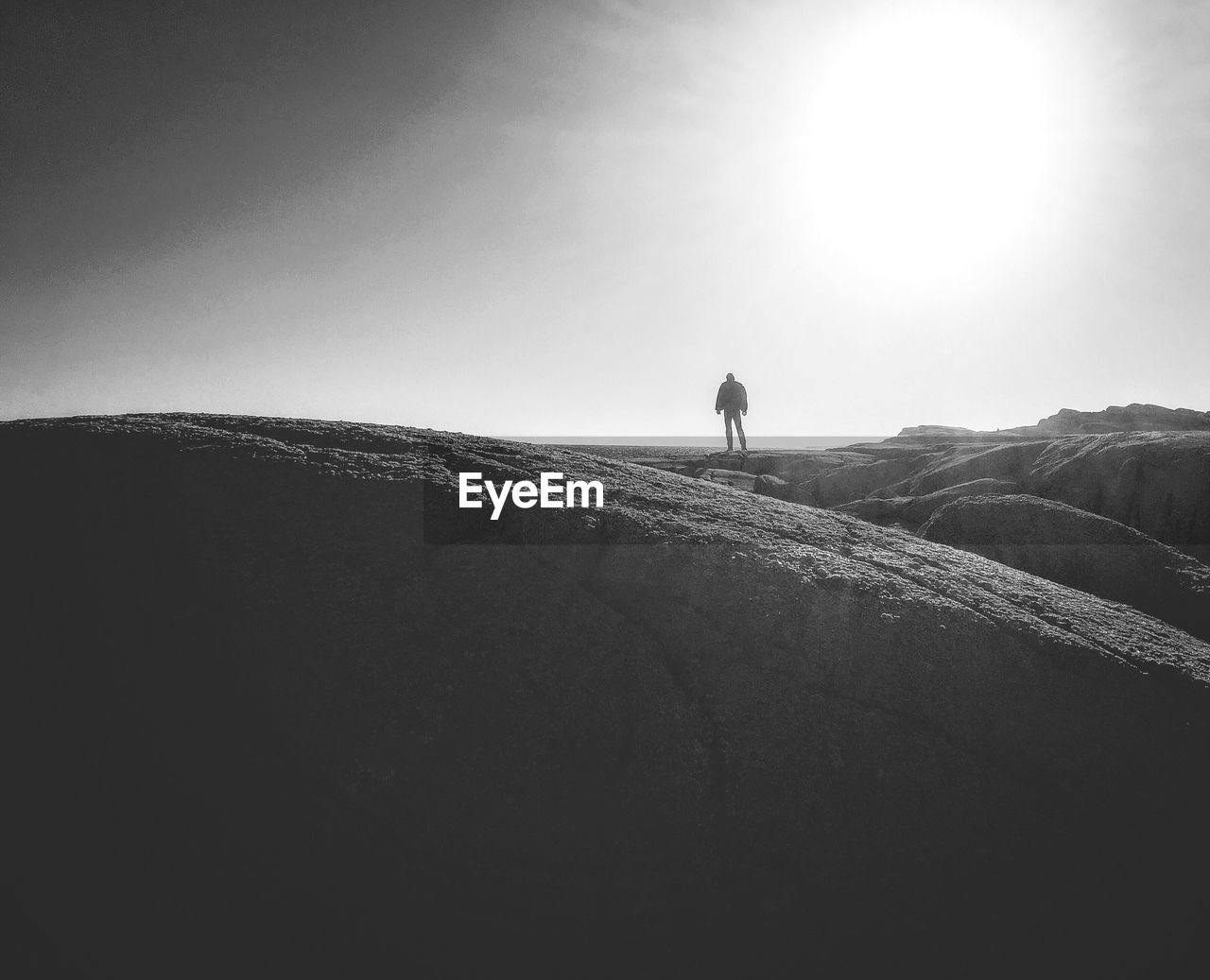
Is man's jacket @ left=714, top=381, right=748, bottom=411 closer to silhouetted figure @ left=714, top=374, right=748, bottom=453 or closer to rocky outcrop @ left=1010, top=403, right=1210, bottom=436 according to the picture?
silhouetted figure @ left=714, top=374, right=748, bottom=453

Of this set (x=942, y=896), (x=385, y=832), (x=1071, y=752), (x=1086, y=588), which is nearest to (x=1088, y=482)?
(x=1086, y=588)

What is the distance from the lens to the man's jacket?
538 inches

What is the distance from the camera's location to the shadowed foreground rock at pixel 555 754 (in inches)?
69.7

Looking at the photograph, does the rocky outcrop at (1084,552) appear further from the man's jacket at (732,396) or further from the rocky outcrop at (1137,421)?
the rocky outcrop at (1137,421)

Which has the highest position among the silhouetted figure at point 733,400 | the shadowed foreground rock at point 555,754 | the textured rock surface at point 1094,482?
the silhouetted figure at point 733,400

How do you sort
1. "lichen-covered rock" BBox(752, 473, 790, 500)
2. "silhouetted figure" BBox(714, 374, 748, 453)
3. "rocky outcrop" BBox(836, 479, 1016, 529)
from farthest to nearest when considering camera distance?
"silhouetted figure" BBox(714, 374, 748, 453) < "lichen-covered rock" BBox(752, 473, 790, 500) < "rocky outcrop" BBox(836, 479, 1016, 529)

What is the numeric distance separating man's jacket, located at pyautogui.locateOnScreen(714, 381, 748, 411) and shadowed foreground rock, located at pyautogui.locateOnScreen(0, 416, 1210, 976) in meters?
11.3

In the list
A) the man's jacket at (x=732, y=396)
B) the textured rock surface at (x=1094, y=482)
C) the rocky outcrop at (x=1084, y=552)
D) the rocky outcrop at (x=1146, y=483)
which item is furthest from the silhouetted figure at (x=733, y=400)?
the rocky outcrop at (x=1084, y=552)

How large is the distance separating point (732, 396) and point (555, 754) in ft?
40.6

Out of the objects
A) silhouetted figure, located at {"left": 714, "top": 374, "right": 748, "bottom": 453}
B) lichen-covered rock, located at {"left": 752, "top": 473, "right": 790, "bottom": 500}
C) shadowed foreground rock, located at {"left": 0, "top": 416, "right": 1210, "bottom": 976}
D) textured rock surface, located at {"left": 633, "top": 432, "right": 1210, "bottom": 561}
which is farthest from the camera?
silhouetted figure, located at {"left": 714, "top": 374, "right": 748, "bottom": 453}

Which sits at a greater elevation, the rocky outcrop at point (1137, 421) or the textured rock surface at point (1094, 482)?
the rocky outcrop at point (1137, 421)

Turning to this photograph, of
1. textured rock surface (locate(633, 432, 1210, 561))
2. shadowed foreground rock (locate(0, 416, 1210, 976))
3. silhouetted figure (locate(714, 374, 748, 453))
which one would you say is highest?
silhouetted figure (locate(714, 374, 748, 453))

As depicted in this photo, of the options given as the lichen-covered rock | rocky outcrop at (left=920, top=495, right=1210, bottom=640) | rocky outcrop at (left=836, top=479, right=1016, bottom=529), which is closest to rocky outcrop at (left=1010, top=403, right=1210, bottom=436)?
the lichen-covered rock

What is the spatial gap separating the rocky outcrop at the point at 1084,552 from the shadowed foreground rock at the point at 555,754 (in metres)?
1.38
